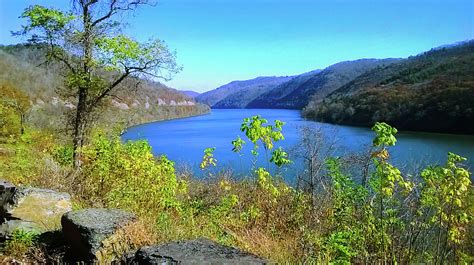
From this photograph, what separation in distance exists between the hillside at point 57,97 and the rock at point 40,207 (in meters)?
6.69

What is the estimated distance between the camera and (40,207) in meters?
6.27

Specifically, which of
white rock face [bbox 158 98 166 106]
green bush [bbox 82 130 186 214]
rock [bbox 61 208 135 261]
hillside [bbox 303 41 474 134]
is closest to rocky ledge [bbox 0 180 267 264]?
rock [bbox 61 208 135 261]

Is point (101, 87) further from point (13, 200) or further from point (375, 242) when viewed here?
→ point (375, 242)

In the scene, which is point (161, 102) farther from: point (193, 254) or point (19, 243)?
point (193, 254)

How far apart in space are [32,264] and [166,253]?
225cm

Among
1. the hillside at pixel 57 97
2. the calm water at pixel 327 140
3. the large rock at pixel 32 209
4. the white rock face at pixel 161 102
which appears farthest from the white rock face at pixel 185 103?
the large rock at pixel 32 209

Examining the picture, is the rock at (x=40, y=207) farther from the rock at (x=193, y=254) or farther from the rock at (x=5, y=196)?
the rock at (x=193, y=254)

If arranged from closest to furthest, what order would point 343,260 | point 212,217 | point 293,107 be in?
point 343,260, point 212,217, point 293,107

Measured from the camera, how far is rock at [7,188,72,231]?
20.0ft

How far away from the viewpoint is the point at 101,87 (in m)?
14.7

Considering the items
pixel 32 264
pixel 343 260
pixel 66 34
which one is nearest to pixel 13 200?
pixel 32 264

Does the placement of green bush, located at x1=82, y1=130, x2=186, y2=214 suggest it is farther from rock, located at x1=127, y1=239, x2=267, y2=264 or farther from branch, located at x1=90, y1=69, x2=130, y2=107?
branch, located at x1=90, y1=69, x2=130, y2=107

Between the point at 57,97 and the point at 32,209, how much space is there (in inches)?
1685

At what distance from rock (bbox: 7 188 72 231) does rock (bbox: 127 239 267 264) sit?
2.36 metres
